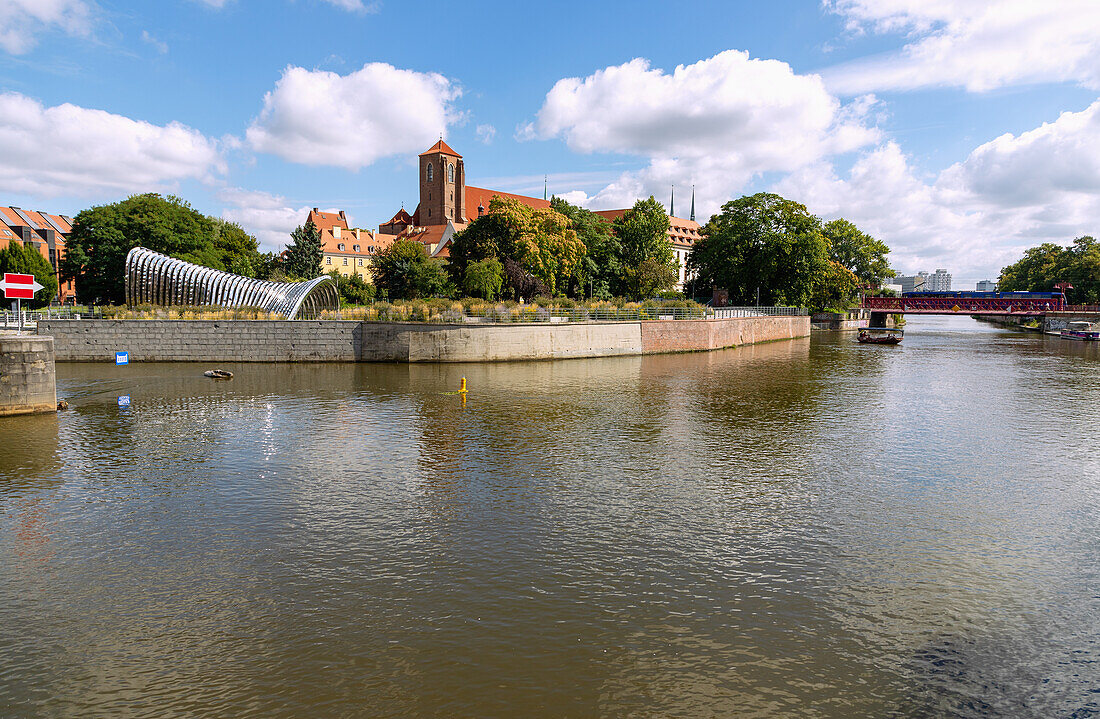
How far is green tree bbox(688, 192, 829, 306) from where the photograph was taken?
75812 millimetres

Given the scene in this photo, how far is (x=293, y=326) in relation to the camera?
4197 cm

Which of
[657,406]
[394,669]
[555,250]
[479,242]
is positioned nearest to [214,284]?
[479,242]

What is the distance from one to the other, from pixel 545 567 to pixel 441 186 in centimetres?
10958

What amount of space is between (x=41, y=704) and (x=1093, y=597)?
15.5 meters

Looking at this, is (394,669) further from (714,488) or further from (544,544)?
(714,488)

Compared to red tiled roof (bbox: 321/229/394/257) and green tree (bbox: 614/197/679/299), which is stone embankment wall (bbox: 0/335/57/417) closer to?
green tree (bbox: 614/197/679/299)

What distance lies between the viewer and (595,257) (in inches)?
3059

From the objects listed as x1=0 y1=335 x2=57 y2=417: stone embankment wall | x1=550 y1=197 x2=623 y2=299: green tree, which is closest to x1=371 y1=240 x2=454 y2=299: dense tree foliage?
x1=550 y1=197 x2=623 y2=299: green tree

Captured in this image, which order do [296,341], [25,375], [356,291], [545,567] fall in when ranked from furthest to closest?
[356,291] < [296,341] < [25,375] < [545,567]

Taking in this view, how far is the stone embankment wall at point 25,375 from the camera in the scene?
2334cm

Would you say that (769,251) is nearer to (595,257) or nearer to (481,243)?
(595,257)

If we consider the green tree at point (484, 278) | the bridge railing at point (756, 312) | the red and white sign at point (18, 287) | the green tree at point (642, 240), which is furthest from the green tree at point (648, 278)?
the red and white sign at point (18, 287)

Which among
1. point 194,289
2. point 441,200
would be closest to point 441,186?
point 441,200

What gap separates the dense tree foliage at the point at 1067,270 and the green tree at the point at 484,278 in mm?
A: 95388
